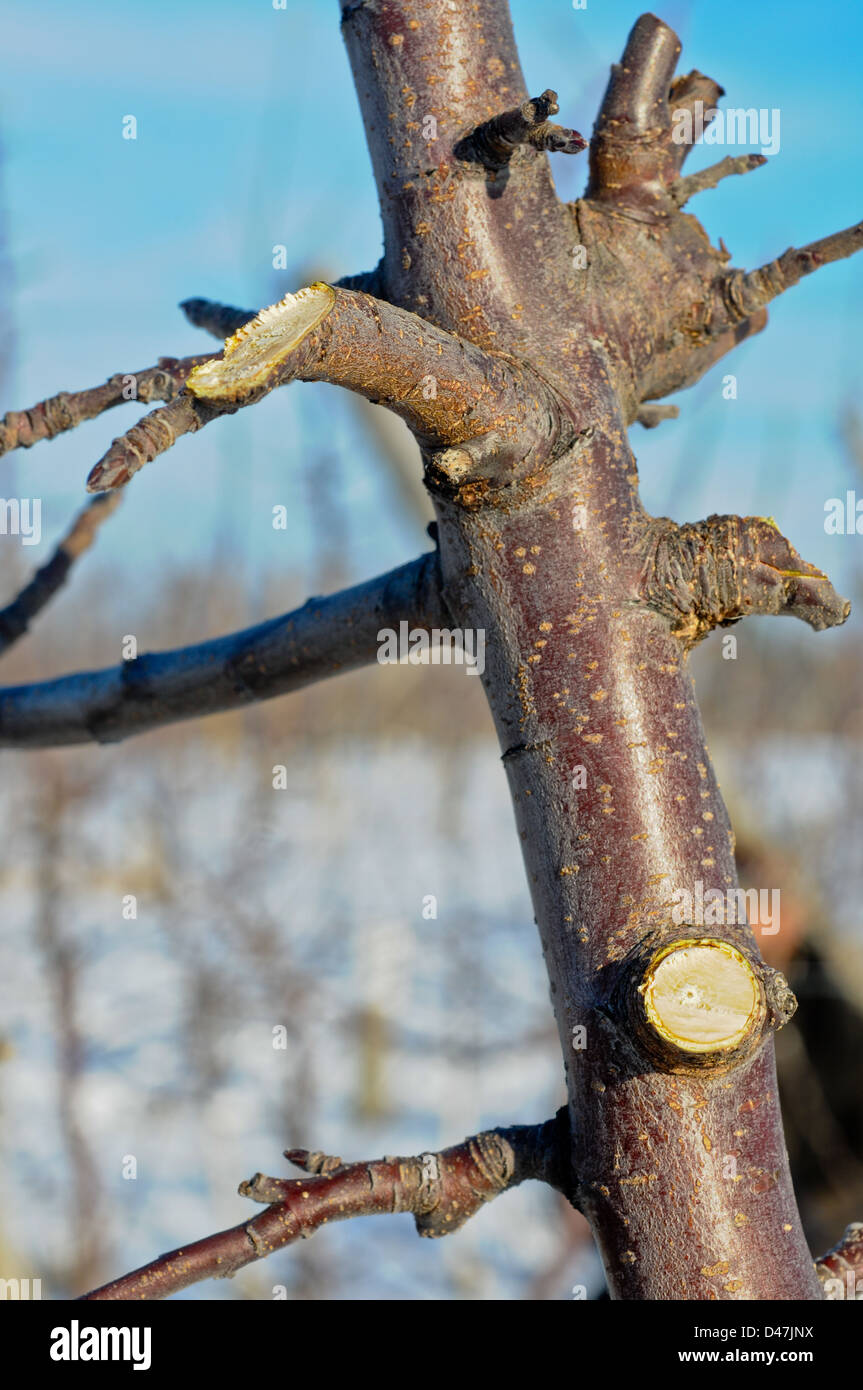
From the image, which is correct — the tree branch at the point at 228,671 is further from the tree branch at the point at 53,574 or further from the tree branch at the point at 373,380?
the tree branch at the point at 373,380

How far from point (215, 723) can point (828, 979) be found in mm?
5614

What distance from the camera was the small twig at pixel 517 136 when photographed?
759mm

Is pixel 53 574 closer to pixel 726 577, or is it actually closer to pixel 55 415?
pixel 55 415

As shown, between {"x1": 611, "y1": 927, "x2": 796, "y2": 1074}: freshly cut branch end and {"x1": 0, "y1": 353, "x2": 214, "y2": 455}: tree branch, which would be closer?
{"x1": 611, "y1": 927, "x2": 796, "y2": 1074}: freshly cut branch end

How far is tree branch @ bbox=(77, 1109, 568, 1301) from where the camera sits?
33.2 inches

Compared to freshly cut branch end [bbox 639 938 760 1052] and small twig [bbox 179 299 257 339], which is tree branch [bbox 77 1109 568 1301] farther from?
small twig [bbox 179 299 257 339]

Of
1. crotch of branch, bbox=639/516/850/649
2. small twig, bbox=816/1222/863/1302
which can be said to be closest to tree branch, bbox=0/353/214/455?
crotch of branch, bbox=639/516/850/649

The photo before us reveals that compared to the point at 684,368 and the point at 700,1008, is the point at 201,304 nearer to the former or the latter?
the point at 684,368

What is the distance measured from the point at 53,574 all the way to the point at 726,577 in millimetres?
1010

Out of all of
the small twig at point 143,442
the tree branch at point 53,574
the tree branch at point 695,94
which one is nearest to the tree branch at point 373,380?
the small twig at point 143,442

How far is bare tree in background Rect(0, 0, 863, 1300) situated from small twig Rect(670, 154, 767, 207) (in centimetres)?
3

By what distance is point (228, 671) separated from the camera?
1214 millimetres

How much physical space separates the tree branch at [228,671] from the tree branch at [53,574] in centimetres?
9

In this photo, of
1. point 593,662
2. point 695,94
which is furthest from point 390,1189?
point 695,94
